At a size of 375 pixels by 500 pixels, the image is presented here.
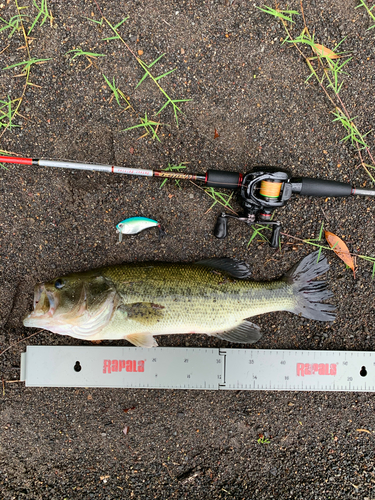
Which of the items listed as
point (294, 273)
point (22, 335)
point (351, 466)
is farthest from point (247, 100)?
point (351, 466)

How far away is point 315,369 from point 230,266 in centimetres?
135

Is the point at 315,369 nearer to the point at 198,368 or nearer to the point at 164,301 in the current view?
the point at 198,368

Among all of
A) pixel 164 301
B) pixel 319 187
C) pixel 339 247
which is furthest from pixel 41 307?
pixel 339 247

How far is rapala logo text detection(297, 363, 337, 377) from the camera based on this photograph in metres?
2.94

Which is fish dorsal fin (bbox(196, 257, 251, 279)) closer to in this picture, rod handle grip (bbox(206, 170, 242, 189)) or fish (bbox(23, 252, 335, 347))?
fish (bbox(23, 252, 335, 347))

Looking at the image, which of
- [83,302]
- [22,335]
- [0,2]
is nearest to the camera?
[83,302]

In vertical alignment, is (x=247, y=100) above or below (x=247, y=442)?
above

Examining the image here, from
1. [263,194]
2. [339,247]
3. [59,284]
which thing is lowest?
[59,284]

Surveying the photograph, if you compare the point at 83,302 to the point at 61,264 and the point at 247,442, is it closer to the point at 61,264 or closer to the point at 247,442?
the point at 61,264

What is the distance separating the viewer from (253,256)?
2961 mm

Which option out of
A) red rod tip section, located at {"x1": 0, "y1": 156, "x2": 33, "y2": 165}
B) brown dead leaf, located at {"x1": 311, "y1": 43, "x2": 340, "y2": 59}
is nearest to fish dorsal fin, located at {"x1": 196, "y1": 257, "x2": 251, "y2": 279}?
red rod tip section, located at {"x1": 0, "y1": 156, "x2": 33, "y2": 165}

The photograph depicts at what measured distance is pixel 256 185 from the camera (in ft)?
8.43

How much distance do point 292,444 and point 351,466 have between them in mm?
674

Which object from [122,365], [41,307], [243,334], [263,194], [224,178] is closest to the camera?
[41,307]
